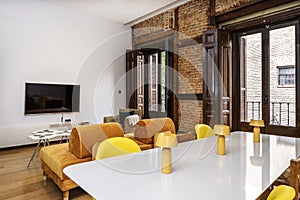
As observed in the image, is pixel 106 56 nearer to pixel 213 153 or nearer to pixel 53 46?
pixel 53 46

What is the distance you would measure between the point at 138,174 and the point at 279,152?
1143 mm

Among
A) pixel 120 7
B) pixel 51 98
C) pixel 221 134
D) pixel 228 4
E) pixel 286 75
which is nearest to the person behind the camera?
pixel 221 134

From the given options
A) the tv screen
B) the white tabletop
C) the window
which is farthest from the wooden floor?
the window

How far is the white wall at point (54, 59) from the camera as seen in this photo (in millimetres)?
4605

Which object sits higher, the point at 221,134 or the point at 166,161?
the point at 221,134

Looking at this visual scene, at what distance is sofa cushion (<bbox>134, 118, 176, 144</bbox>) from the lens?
9.42 ft

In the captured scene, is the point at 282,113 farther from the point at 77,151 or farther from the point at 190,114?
the point at 77,151

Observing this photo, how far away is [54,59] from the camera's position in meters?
5.21

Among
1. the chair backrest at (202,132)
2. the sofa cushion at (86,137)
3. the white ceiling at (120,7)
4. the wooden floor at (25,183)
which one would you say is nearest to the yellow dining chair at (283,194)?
the chair backrest at (202,132)

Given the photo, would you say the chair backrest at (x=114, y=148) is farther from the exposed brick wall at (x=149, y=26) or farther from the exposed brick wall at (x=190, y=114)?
the exposed brick wall at (x=149, y=26)

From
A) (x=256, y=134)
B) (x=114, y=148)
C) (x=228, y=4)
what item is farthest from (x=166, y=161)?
(x=228, y=4)

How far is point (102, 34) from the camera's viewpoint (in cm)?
606

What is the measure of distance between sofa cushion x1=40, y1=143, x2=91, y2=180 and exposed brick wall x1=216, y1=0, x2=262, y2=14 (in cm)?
361

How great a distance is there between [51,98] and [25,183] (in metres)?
2.64
